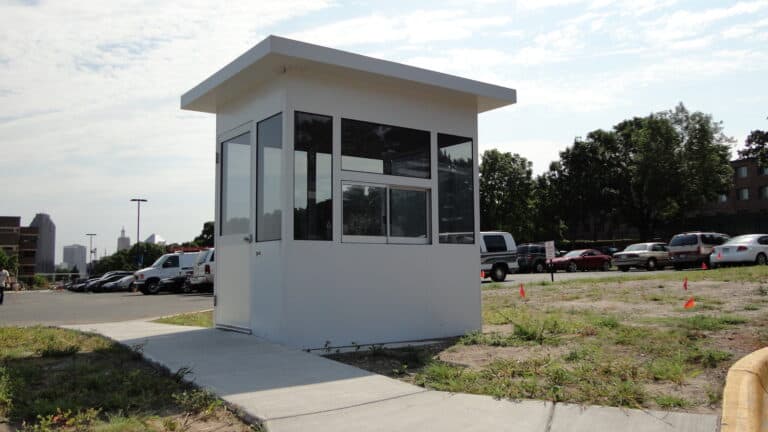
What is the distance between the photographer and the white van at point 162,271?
3206 centimetres

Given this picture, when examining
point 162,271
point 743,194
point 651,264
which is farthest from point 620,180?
point 162,271

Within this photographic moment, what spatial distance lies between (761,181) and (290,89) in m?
76.1

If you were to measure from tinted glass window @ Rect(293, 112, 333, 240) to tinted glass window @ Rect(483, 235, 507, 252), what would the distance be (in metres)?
19.5

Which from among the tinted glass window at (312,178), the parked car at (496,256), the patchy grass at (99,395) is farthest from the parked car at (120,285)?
the tinted glass window at (312,178)

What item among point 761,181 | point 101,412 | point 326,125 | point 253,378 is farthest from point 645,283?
point 761,181

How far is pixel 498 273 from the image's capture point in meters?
27.5

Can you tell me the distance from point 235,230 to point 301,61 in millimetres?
3036

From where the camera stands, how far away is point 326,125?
29.5 feet

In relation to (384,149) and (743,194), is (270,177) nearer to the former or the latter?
(384,149)

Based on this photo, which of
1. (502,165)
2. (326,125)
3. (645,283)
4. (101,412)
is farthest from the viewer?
(502,165)

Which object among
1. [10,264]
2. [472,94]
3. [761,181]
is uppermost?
[761,181]

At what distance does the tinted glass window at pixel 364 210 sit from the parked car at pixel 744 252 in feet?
79.4

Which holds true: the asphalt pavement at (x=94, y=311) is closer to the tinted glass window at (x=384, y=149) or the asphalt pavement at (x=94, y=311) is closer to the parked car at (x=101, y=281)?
the tinted glass window at (x=384, y=149)

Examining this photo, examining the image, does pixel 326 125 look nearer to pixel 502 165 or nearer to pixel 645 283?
pixel 645 283
